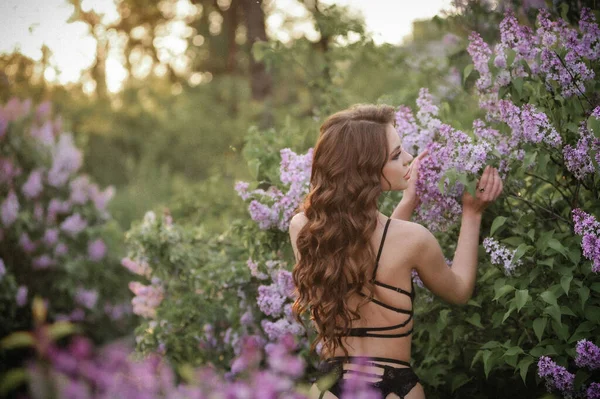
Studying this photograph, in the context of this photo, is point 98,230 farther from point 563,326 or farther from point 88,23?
point 563,326

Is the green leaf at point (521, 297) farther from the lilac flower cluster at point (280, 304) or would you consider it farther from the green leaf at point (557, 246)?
the lilac flower cluster at point (280, 304)

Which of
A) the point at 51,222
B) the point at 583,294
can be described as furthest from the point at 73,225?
the point at 583,294

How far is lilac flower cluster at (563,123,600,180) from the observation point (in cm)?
295

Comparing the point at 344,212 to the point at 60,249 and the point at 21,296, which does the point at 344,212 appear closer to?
the point at 21,296

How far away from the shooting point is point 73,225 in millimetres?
7203

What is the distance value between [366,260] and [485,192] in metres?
0.73

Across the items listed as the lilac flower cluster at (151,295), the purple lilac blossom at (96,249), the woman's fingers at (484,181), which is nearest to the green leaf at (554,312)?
the woman's fingers at (484,181)

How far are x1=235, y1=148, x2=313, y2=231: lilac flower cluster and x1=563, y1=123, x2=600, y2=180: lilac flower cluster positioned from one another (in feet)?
4.70

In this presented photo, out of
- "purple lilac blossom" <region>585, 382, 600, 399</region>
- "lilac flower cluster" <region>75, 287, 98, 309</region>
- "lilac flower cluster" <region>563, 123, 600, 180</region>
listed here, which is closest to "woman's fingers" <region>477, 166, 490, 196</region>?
"lilac flower cluster" <region>563, 123, 600, 180</region>

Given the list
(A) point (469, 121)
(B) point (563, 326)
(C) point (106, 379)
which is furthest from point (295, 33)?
(C) point (106, 379)

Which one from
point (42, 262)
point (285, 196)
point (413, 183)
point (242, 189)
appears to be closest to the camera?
point (413, 183)

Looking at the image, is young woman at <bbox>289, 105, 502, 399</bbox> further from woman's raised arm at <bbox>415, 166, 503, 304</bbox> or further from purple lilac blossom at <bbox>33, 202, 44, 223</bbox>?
purple lilac blossom at <bbox>33, 202, 44, 223</bbox>

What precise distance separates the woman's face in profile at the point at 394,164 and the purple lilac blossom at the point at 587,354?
1022 millimetres

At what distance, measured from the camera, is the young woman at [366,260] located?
8.80 feet
